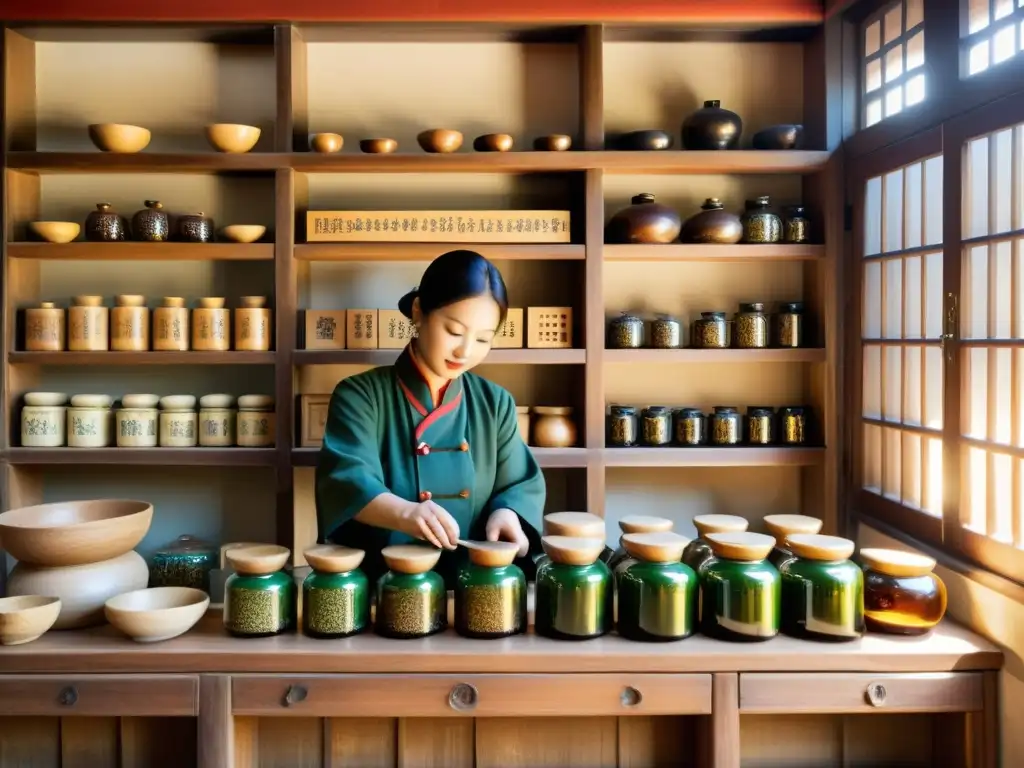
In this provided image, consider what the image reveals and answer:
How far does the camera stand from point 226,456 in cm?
267

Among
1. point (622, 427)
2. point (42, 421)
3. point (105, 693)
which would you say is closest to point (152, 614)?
point (105, 693)

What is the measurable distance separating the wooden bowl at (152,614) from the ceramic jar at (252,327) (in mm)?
1170

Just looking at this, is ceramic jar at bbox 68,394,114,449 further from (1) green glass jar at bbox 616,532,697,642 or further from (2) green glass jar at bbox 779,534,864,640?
(2) green glass jar at bbox 779,534,864,640

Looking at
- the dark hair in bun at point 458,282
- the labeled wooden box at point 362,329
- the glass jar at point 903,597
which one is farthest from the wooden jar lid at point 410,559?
the labeled wooden box at point 362,329

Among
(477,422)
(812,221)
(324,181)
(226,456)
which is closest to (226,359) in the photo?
(226,456)

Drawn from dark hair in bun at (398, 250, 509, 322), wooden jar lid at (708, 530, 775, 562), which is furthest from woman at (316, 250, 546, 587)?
wooden jar lid at (708, 530, 775, 562)

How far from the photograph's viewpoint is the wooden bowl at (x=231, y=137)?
2.61 metres

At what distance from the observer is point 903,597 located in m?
1.64

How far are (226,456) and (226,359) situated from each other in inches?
13.2

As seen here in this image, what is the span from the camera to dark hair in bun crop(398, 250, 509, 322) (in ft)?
5.82

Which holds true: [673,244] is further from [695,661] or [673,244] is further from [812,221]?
[695,661]

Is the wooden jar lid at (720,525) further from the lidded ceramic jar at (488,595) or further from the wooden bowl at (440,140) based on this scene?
the wooden bowl at (440,140)

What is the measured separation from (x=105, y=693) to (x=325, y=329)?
1437mm

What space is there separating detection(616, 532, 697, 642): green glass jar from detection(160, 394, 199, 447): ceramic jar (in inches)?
69.8
